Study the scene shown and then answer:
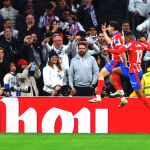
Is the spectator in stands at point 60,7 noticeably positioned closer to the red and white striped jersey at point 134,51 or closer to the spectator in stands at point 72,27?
the spectator in stands at point 72,27

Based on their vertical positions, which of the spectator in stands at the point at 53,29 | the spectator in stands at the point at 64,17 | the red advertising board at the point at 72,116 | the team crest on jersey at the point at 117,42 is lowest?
the red advertising board at the point at 72,116

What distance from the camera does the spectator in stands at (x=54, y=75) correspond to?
59.4 ft

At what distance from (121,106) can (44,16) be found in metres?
4.93

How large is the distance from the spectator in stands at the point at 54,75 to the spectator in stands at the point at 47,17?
2.08 meters

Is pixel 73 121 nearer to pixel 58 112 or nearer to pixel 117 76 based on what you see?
pixel 58 112

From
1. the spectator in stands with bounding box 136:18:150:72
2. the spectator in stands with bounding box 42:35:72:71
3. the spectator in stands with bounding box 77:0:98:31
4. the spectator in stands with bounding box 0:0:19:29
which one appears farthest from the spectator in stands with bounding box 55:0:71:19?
the spectator in stands with bounding box 136:18:150:72

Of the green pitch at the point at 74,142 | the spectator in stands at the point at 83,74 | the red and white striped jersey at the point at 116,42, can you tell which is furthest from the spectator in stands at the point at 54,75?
the green pitch at the point at 74,142

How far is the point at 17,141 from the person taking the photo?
13477 millimetres

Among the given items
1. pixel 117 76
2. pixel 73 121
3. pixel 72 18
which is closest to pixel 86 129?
pixel 73 121

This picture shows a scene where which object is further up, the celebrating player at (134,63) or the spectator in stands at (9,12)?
the spectator in stands at (9,12)

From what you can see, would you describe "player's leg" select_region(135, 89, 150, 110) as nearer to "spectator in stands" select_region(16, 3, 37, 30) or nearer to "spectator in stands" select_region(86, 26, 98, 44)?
"spectator in stands" select_region(86, 26, 98, 44)

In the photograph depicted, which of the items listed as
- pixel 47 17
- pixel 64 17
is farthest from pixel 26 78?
pixel 64 17

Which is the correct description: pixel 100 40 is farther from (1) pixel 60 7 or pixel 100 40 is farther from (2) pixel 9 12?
(2) pixel 9 12

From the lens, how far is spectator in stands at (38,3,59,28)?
20.1 m
